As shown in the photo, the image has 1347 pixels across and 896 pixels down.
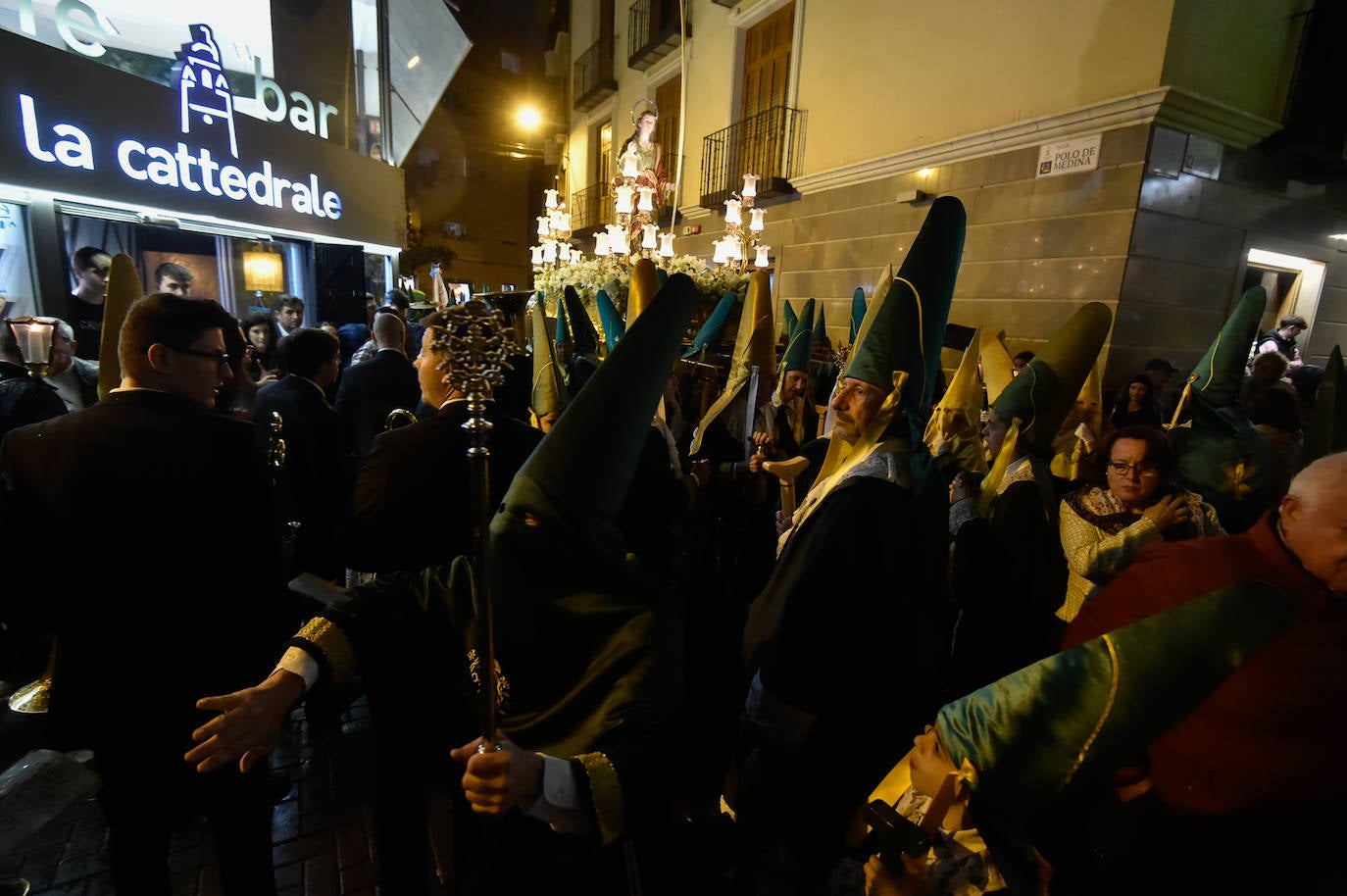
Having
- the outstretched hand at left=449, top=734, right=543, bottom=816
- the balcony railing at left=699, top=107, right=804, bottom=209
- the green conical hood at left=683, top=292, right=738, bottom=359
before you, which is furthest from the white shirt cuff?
the balcony railing at left=699, top=107, right=804, bottom=209

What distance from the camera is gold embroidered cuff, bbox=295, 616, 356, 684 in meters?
1.42

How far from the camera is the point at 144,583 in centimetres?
182

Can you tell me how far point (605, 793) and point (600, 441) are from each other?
0.72 m

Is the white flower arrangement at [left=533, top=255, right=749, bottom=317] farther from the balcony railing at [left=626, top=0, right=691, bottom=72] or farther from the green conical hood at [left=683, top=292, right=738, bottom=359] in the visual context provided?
the balcony railing at [left=626, top=0, right=691, bottom=72]

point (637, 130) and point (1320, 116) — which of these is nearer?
point (1320, 116)

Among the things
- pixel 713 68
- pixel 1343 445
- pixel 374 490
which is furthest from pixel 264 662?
pixel 713 68

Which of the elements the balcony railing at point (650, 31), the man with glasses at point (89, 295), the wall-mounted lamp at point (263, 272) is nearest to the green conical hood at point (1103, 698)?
the man with glasses at point (89, 295)

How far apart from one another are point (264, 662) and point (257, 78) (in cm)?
963

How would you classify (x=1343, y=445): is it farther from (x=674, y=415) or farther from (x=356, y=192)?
(x=356, y=192)

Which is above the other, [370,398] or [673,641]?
[370,398]

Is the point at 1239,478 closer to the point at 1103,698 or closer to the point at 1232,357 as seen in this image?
the point at 1232,357

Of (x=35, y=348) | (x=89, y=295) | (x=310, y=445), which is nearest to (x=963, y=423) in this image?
(x=310, y=445)

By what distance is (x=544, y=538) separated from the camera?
1355mm

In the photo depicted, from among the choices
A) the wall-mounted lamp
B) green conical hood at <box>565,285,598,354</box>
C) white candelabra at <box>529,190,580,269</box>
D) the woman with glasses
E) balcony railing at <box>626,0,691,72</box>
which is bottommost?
the woman with glasses
